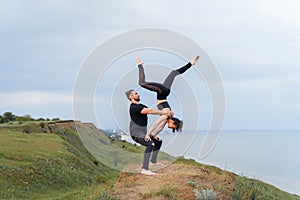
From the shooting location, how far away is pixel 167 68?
9.10m

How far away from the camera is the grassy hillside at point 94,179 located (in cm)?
966

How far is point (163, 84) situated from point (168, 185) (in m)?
2.52

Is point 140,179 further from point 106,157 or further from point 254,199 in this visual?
point 254,199

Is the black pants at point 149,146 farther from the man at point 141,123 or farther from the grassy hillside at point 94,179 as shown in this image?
the grassy hillside at point 94,179

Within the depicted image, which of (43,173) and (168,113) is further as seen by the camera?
(43,173)

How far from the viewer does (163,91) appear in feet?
29.9

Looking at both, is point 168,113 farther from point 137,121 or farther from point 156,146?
point 156,146

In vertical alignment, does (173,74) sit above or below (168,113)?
above

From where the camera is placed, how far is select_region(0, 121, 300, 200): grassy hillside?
966 centimetres

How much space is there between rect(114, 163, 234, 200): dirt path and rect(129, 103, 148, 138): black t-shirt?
133 cm

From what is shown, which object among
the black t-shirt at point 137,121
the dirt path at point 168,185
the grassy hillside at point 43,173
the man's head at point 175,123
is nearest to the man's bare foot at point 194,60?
the man's head at point 175,123

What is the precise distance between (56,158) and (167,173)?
10090 mm

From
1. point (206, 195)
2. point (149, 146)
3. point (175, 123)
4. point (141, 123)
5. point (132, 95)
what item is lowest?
point (206, 195)

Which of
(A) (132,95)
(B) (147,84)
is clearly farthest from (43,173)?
(B) (147,84)
